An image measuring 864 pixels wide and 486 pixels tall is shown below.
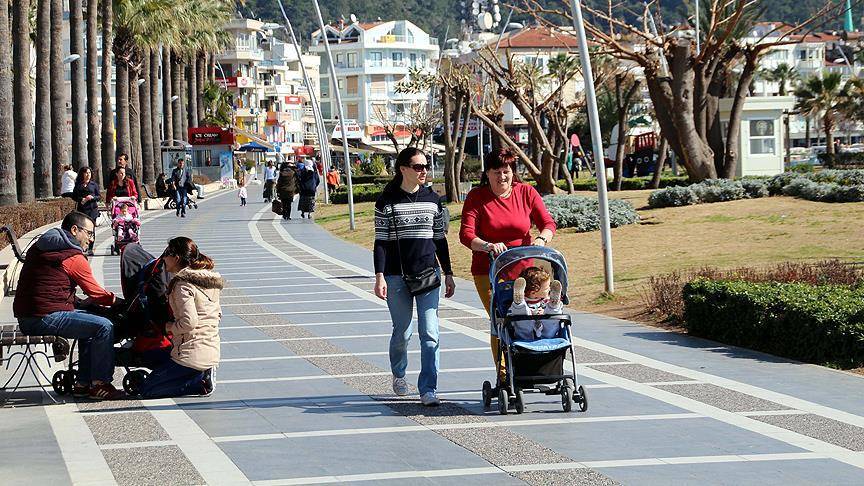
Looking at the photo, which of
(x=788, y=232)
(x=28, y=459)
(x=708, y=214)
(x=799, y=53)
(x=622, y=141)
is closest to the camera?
(x=28, y=459)

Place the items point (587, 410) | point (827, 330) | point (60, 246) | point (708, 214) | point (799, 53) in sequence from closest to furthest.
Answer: point (587, 410) → point (60, 246) → point (827, 330) → point (708, 214) → point (799, 53)

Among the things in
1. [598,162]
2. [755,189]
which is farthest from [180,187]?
[598,162]

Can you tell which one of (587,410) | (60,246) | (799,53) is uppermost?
(799,53)

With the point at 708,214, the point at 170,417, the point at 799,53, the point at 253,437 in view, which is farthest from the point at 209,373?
the point at 799,53

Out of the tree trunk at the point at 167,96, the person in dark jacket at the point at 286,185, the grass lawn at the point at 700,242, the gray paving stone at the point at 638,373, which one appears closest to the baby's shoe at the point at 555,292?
the gray paving stone at the point at 638,373

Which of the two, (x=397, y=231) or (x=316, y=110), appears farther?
(x=316, y=110)

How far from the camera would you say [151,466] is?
795cm

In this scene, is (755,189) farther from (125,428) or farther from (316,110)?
(316,110)

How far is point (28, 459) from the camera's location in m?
8.25

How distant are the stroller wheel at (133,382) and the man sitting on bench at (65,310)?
74mm

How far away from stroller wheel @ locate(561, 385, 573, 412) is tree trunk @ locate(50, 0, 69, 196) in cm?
3475

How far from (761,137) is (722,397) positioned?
30.9 m

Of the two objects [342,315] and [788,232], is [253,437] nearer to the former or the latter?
[342,315]

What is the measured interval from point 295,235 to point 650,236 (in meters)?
11.2
